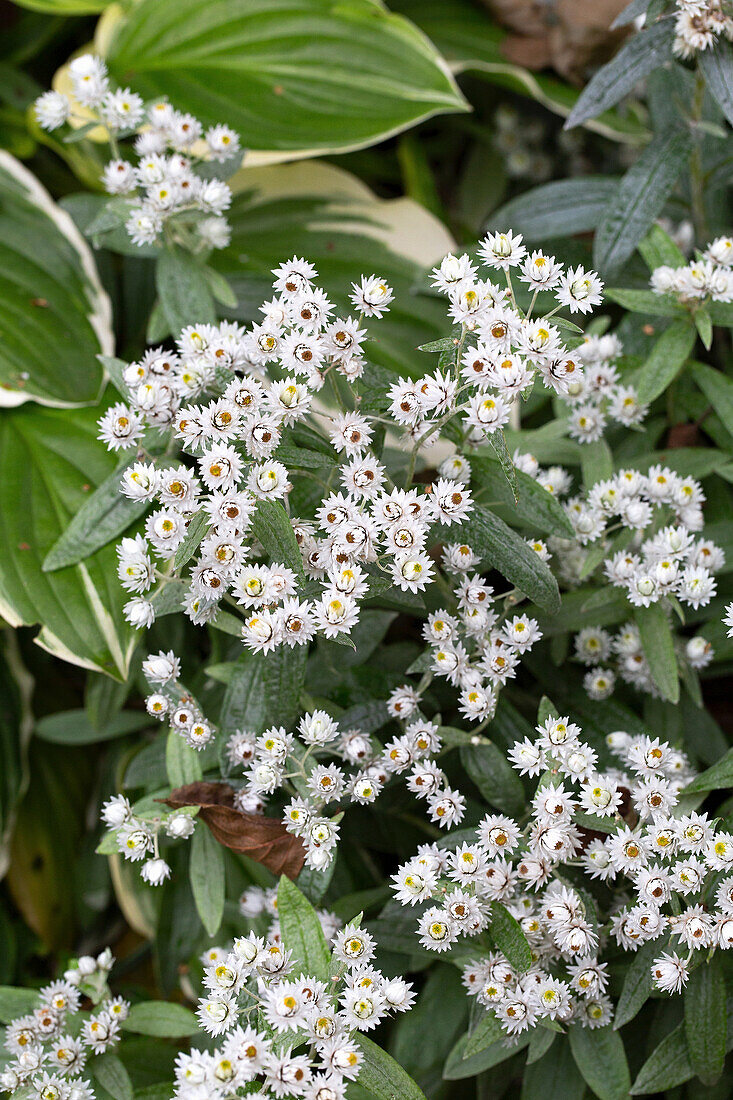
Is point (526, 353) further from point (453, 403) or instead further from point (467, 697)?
point (467, 697)

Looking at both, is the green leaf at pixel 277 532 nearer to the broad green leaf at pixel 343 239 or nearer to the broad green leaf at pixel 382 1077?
the broad green leaf at pixel 382 1077

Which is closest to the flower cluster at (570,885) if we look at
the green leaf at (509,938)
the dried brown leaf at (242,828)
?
the green leaf at (509,938)

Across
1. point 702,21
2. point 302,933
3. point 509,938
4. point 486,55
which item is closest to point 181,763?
point 302,933

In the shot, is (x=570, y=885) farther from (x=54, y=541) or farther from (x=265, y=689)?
(x=54, y=541)

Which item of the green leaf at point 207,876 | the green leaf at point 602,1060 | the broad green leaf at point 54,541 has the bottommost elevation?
the green leaf at point 602,1060

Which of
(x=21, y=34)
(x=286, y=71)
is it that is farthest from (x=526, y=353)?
(x=21, y=34)

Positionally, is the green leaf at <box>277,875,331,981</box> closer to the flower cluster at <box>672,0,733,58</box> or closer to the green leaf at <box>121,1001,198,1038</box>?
the green leaf at <box>121,1001,198,1038</box>
